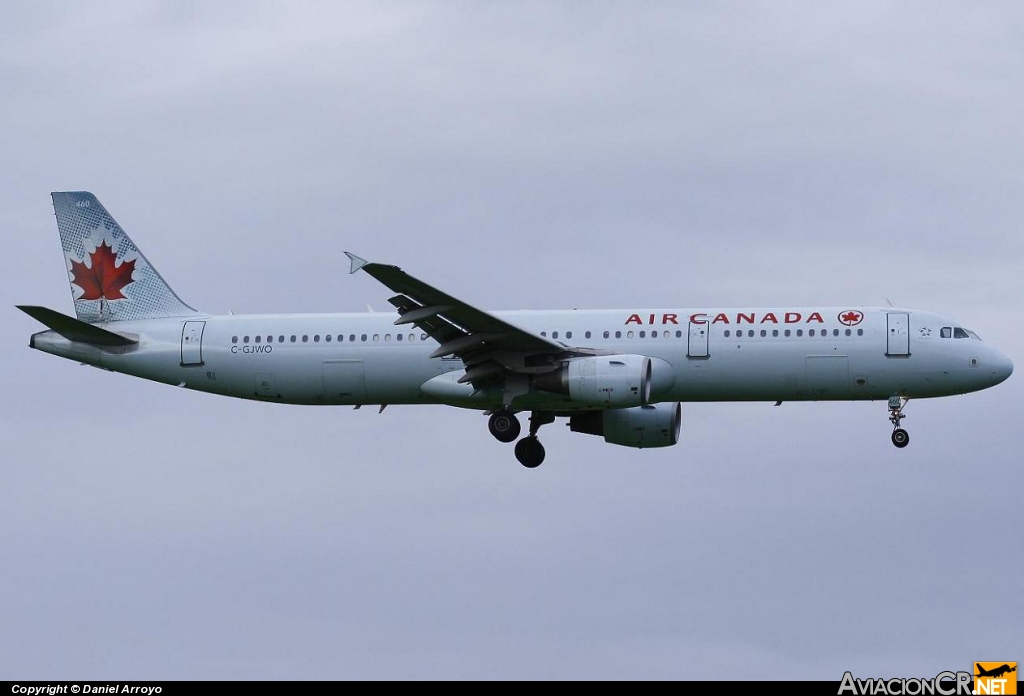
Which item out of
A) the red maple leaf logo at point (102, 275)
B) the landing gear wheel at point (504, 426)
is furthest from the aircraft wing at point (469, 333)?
the red maple leaf logo at point (102, 275)

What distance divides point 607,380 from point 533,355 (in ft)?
8.54

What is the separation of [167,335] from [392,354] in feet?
23.9

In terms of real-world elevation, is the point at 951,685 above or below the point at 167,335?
below

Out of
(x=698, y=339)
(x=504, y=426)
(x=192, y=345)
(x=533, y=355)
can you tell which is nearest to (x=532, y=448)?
(x=504, y=426)

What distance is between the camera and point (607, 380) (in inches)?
1946

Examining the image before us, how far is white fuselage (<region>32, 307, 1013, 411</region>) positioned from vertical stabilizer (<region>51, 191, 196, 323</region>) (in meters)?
0.77

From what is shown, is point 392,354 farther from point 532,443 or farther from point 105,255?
point 105,255

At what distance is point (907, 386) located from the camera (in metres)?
50.3

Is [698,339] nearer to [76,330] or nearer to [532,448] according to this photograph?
[532,448]

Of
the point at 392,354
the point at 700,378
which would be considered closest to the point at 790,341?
the point at 700,378

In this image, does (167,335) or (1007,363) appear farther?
(167,335)

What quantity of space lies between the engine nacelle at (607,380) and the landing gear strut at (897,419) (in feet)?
23.0

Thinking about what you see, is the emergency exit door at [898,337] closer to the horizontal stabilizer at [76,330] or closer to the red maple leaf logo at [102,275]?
the horizontal stabilizer at [76,330]

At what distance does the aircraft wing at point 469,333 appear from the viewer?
4862 centimetres
